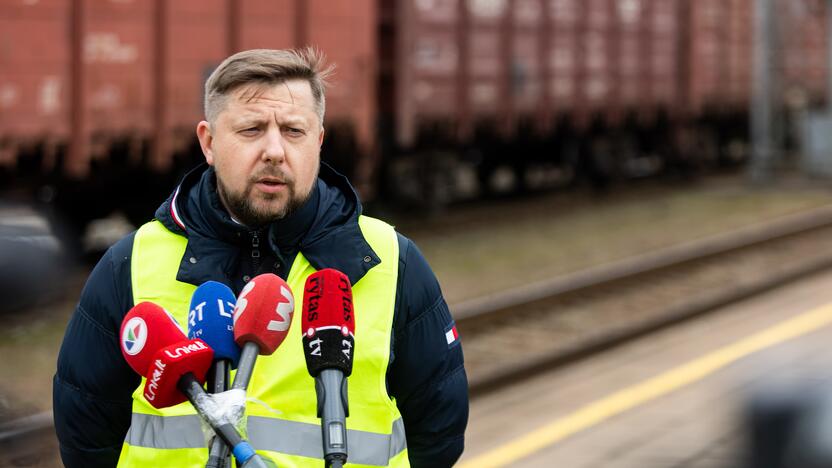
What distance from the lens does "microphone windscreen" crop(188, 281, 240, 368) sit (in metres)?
2.13

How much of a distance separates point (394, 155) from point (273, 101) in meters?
15.0

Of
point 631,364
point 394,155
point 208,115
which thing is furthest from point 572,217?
point 208,115

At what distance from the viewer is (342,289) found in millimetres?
2248

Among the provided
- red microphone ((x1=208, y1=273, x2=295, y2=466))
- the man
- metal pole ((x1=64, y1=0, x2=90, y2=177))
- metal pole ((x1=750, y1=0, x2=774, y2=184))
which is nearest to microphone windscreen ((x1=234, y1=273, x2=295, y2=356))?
red microphone ((x1=208, y1=273, x2=295, y2=466))

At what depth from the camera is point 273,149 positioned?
241 cm

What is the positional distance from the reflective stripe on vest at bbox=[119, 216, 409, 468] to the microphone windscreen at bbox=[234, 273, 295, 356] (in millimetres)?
212

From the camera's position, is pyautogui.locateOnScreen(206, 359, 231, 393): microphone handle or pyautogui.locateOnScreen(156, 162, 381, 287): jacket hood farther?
pyautogui.locateOnScreen(156, 162, 381, 287): jacket hood

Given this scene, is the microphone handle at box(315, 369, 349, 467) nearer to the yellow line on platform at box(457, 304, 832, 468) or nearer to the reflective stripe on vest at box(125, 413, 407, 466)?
the reflective stripe on vest at box(125, 413, 407, 466)

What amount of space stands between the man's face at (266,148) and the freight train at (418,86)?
9078mm

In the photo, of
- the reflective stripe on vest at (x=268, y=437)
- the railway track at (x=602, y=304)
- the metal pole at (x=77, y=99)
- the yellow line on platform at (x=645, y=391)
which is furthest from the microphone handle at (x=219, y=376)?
the metal pole at (x=77, y=99)

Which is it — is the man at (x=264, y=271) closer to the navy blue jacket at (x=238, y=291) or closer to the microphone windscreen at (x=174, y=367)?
the navy blue jacket at (x=238, y=291)

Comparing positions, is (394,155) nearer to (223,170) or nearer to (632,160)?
(632,160)

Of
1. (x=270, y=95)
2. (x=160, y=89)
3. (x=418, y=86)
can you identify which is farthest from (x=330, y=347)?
(x=418, y=86)

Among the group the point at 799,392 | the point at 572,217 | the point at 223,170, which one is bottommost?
A: the point at 572,217
